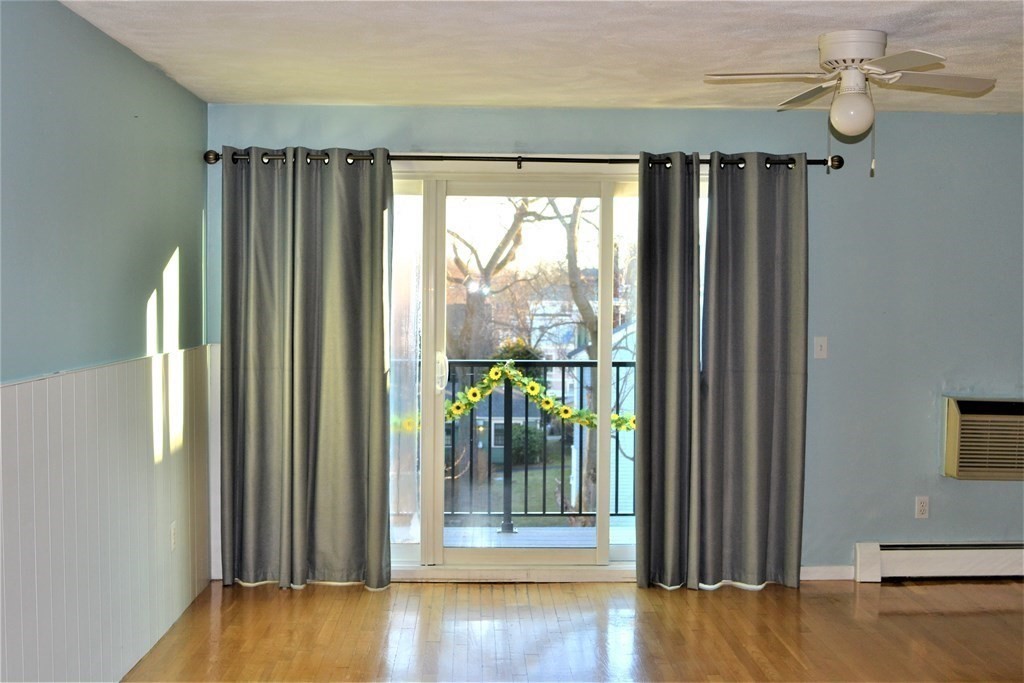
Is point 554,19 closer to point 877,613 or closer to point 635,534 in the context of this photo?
point 635,534

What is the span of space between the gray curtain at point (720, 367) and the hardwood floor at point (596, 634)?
0.30 m

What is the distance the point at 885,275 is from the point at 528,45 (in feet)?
7.84

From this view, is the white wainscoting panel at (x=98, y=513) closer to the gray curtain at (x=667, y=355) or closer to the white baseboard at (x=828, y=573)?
the gray curtain at (x=667, y=355)

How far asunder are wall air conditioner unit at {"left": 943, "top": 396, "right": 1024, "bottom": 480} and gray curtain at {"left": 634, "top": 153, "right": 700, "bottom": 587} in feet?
4.42

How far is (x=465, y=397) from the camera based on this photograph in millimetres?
4824

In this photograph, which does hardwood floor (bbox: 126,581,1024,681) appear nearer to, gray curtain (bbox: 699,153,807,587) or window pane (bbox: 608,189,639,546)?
gray curtain (bbox: 699,153,807,587)

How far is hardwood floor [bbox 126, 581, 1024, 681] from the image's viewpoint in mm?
3600

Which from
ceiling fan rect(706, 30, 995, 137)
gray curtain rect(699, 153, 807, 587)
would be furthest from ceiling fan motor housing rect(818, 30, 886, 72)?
gray curtain rect(699, 153, 807, 587)

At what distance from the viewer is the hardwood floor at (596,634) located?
11.8ft

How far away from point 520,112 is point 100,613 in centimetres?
290

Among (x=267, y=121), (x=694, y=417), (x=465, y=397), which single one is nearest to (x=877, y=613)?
(x=694, y=417)

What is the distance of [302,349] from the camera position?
14.8 feet

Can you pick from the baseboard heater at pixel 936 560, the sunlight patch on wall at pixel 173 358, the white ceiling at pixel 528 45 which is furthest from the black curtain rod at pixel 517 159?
the baseboard heater at pixel 936 560

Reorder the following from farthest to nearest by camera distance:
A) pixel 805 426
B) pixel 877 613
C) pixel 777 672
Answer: pixel 805 426 < pixel 877 613 < pixel 777 672
